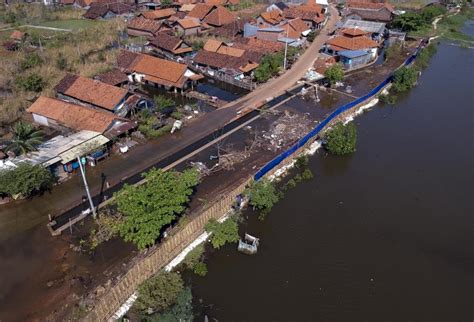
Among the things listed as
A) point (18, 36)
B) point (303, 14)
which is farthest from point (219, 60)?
point (18, 36)

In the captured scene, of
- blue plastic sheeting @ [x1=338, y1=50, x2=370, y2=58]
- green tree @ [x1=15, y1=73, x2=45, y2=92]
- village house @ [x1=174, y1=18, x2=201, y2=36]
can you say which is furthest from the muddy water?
village house @ [x1=174, y1=18, x2=201, y2=36]

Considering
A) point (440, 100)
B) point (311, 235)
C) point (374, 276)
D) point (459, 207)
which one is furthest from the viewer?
point (440, 100)

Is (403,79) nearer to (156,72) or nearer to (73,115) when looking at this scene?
(156,72)

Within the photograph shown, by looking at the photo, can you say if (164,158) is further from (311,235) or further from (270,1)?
(270,1)

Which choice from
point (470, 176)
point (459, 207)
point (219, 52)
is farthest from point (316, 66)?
point (459, 207)

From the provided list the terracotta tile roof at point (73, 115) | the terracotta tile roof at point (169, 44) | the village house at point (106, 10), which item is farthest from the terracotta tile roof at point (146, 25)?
the terracotta tile roof at point (73, 115)

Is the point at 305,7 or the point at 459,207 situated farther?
the point at 305,7

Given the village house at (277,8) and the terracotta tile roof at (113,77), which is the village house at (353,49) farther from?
the terracotta tile roof at (113,77)

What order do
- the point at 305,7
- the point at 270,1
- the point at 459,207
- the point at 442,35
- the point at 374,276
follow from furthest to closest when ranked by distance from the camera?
the point at 270,1, the point at 305,7, the point at 442,35, the point at 459,207, the point at 374,276
